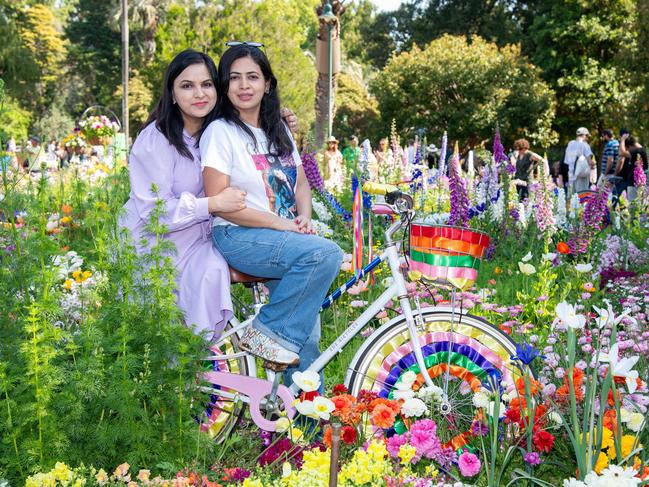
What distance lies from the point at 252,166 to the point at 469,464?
61.3 inches

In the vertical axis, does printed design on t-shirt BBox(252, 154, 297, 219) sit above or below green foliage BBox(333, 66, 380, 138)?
below

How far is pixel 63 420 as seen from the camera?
9.04 ft

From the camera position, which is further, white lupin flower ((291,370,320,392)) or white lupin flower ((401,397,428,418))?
white lupin flower ((291,370,320,392))

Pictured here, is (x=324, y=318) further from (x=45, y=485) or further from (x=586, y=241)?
(x=45, y=485)

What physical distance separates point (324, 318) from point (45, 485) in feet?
9.30

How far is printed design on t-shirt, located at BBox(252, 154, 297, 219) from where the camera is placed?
341 cm

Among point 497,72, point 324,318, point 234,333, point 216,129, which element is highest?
point 497,72

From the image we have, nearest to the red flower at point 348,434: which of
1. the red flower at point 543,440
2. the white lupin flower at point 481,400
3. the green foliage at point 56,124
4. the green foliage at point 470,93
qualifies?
the white lupin flower at point 481,400

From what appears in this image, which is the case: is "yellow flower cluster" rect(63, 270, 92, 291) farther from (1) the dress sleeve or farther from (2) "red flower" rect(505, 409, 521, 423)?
(2) "red flower" rect(505, 409, 521, 423)

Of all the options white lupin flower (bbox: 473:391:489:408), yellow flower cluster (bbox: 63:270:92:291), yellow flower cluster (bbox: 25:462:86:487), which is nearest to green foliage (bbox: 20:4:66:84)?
yellow flower cluster (bbox: 63:270:92:291)

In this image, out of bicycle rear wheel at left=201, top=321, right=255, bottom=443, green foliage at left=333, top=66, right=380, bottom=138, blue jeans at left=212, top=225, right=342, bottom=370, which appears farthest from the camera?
green foliage at left=333, top=66, right=380, bottom=138

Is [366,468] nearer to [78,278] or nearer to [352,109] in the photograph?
[78,278]

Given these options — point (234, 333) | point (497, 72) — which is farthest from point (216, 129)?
point (497, 72)

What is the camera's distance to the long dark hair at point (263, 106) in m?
3.41
